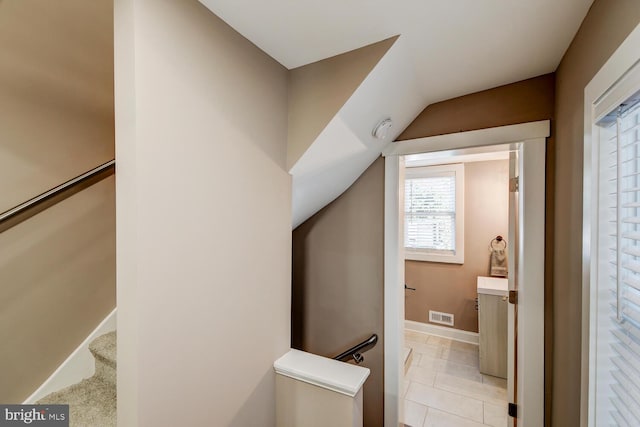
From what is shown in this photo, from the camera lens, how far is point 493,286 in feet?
9.36

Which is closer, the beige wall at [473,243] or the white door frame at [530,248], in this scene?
the white door frame at [530,248]

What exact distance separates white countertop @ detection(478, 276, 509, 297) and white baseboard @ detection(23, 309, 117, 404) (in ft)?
10.8

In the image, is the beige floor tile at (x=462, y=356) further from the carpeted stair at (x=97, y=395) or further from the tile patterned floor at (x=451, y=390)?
the carpeted stair at (x=97, y=395)

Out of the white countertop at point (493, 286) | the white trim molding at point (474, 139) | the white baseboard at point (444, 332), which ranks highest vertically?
Answer: the white trim molding at point (474, 139)

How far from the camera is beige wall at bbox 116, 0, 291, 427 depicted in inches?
Result: 31.9

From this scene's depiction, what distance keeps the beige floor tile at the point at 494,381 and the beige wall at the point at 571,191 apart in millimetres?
1470

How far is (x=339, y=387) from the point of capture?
1.23 meters

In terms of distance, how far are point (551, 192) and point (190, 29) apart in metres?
1.81

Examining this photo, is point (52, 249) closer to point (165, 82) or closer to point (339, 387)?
point (165, 82)

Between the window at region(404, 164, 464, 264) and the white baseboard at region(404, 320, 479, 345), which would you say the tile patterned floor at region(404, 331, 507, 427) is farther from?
the window at region(404, 164, 464, 264)

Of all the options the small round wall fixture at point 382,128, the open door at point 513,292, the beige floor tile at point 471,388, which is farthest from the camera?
the beige floor tile at point 471,388

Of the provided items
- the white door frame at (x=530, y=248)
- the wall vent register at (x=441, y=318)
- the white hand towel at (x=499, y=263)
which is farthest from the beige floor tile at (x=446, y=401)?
the white hand towel at (x=499, y=263)

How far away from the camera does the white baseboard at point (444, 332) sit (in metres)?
3.30

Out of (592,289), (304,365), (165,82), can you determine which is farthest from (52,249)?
(592,289)
